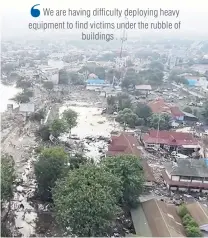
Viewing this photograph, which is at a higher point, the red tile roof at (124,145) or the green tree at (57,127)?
the green tree at (57,127)

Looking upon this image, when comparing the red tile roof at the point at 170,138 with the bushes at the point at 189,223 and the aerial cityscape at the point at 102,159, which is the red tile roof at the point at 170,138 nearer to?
the aerial cityscape at the point at 102,159

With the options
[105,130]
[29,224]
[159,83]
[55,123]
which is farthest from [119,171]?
[159,83]

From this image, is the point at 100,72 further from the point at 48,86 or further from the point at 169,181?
the point at 169,181

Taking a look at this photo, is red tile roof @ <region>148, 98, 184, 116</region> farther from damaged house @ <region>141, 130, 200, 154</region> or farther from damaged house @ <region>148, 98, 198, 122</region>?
damaged house @ <region>141, 130, 200, 154</region>

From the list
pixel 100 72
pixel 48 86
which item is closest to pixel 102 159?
pixel 48 86

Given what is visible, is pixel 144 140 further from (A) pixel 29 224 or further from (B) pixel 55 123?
(A) pixel 29 224

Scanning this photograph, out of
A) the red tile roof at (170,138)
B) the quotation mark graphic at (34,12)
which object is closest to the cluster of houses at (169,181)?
the red tile roof at (170,138)
